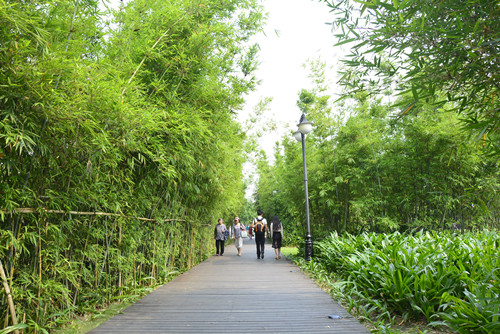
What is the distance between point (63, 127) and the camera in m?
2.20

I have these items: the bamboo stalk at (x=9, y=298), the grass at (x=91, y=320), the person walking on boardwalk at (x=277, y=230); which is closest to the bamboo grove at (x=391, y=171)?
the person walking on boardwalk at (x=277, y=230)

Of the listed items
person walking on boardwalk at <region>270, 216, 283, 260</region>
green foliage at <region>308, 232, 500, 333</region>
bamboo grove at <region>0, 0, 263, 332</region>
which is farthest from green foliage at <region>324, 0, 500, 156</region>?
person walking on boardwalk at <region>270, 216, 283, 260</region>

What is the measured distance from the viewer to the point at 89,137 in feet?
8.18

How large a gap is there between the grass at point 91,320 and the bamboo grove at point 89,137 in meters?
0.11

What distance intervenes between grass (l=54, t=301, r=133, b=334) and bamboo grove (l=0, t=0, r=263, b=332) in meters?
0.11

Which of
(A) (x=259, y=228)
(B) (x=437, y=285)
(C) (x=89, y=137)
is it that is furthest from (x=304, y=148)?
(C) (x=89, y=137)

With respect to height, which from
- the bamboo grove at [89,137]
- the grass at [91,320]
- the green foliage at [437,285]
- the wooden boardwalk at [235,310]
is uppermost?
the bamboo grove at [89,137]

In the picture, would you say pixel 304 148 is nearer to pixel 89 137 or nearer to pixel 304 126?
pixel 304 126

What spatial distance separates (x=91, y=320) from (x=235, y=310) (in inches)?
56.9

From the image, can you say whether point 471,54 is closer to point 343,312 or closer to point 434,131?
point 343,312

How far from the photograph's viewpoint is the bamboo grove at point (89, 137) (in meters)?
2.00

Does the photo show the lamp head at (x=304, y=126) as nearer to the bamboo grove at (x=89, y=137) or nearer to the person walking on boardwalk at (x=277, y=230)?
the bamboo grove at (x=89, y=137)

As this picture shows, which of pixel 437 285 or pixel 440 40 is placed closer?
pixel 440 40

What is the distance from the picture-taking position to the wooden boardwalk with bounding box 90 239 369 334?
2854 millimetres
